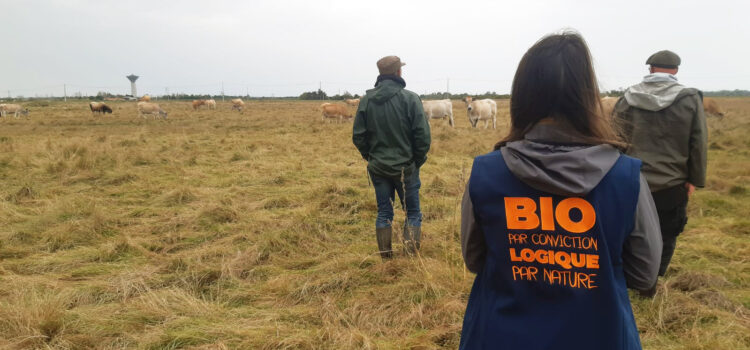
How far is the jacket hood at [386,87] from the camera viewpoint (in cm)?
369

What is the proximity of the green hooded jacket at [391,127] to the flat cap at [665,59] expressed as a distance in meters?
1.75

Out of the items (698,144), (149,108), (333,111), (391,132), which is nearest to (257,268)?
(391,132)

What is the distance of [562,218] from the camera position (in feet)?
3.87

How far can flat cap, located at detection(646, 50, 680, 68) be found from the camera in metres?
2.94

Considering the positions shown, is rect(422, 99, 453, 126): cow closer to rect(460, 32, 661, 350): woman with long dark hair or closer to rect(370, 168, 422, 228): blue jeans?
rect(370, 168, 422, 228): blue jeans

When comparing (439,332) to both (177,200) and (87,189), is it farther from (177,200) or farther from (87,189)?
(87,189)

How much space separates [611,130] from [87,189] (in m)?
7.88

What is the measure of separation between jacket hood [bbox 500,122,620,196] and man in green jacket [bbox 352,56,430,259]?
94.2 inches

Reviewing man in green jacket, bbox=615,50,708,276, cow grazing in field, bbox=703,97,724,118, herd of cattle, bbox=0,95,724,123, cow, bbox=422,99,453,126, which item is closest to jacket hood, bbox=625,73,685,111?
man in green jacket, bbox=615,50,708,276

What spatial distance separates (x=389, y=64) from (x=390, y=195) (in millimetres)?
1170

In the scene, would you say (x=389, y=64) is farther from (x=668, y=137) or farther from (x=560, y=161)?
(x=560, y=161)

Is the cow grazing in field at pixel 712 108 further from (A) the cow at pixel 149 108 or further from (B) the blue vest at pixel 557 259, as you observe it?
(A) the cow at pixel 149 108

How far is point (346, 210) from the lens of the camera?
5.73m

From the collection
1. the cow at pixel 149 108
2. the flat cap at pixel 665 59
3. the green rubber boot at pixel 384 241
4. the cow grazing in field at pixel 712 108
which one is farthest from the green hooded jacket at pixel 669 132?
the cow at pixel 149 108
